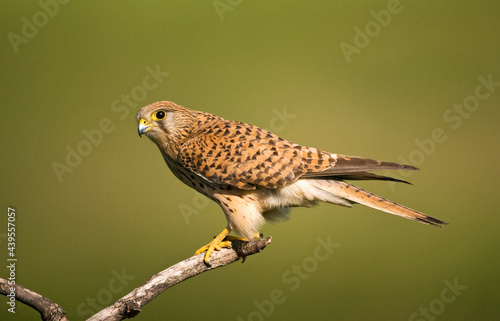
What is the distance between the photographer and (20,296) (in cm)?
192

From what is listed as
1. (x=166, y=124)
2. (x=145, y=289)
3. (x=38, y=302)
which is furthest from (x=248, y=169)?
(x=38, y=302)

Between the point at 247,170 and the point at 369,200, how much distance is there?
0.61 metres

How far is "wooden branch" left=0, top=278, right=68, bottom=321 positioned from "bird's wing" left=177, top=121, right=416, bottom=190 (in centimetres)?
99

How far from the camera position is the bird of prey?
2596 mm

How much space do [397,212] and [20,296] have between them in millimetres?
1594

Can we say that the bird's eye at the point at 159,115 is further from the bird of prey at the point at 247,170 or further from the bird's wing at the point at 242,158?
the bird's wing at the point at 242,158

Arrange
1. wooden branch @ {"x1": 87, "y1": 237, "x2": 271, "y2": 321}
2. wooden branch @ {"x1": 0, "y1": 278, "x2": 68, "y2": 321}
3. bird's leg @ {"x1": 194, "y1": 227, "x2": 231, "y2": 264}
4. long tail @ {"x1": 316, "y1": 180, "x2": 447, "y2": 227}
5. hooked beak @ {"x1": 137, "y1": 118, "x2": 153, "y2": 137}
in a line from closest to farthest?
wooden branch @ {"x1": 0, "y1": 278, "x2": 68, "y2": 321} → wooden branch @ {"x1": 87, "y1": 237, "x2": 271, "y2": 321} → long tail @ {"x1": 316, "y1": 180, "x2": 447, "y2": 227} → bird's leg @ {"x1": 194, "y1": 227, "x2": 231, "y2": 264} → hooked beak @ {"x1": 137, "y1": 118, "x2": 153, "y2": 137}

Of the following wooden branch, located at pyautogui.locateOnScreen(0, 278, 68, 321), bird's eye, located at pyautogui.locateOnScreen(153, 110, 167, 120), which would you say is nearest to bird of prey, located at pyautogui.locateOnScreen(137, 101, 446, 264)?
bird's eye, located at pyautogui.locateOnScreen(153, 110, 167, 120)

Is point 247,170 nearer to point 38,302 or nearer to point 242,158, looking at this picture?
point 242,158

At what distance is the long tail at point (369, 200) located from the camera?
232 centimetres

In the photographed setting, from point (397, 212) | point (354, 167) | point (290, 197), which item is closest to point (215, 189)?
point (290, 197)

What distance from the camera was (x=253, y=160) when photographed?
2.66 metres

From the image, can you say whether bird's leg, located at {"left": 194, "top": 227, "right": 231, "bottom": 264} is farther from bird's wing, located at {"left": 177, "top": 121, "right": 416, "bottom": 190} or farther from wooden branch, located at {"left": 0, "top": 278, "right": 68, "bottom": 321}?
wooden branch, located at {"left": 0, "top": 278, "right": 68, "bottom": 321}

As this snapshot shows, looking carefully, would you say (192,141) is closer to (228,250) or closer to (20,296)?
(228,250)
